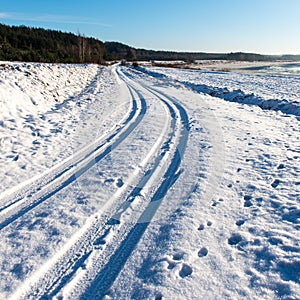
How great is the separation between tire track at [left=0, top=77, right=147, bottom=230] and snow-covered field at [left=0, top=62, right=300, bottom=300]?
0.08ft

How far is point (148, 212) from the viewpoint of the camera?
3611 millimetres

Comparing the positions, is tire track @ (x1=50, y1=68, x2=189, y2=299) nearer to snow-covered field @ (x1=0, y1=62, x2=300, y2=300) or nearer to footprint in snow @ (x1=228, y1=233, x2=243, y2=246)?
snow-covered field @ (x1=0, y1=62, x2=300, y2=300)

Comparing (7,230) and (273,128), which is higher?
(273,128)

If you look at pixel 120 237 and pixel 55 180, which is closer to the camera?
pixel 120 237

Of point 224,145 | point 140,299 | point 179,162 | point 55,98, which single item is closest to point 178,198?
point 179,162

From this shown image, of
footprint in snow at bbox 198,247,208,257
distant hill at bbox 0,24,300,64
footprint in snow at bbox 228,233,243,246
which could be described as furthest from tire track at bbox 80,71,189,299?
distant hill at bbox 0,24,300,64

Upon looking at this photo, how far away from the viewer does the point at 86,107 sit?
11.1 meters

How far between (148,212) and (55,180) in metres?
2.09

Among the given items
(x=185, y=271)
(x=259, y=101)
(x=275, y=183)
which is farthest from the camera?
(x=259, y=101)

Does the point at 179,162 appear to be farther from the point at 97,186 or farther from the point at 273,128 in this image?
the point at 273,128

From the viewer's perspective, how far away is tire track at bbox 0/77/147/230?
3683 millimetres

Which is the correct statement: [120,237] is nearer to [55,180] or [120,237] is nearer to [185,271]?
[185,271]

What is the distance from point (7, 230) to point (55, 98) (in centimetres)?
996

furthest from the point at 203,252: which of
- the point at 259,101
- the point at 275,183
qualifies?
the point at 259,101
